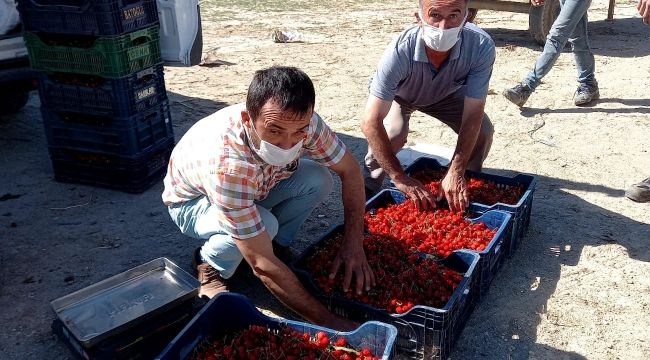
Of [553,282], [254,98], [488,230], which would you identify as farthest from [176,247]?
[553,282]

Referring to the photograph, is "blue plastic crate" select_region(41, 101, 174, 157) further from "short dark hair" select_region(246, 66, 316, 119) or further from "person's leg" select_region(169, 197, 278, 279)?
"short dark hair" select_region(246, 66, 316, 119)

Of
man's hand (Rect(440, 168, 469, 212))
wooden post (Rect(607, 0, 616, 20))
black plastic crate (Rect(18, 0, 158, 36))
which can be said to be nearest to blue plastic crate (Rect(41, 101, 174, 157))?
black plastic crate (Rect(18, 0, 158, 36))

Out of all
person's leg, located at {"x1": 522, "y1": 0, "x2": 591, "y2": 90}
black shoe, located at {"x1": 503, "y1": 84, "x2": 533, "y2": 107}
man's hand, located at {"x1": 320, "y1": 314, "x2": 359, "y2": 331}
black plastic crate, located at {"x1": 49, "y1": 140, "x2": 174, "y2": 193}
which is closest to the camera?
man's hand, located at {"x1": 320, "y1": 314, "x2": 359, "y2": 331}

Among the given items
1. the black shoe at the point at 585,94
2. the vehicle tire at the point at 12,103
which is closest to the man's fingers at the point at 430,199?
the black shoe at the point at 585,94

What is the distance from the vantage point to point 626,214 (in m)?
4.22

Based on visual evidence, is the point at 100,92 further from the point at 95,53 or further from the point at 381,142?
the point at 381,142

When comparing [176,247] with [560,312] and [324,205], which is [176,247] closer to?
[324,205]

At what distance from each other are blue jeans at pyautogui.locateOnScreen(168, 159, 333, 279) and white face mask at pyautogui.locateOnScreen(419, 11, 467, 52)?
1.04m

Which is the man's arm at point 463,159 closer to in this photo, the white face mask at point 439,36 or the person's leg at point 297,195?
the white face mask at point 439,36

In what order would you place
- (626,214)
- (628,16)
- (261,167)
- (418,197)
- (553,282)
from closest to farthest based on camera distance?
(261,167) → (553,282) → (418,197) → (626,214) → (628,16)

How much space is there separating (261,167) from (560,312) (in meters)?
1.74

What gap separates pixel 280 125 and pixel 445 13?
1525 mm

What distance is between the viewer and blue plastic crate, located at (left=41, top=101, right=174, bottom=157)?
14.5 ft

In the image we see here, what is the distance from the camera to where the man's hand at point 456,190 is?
145 inches
